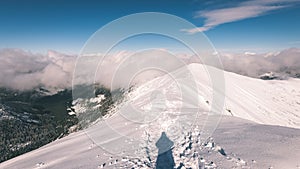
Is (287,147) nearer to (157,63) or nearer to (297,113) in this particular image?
(157,63)

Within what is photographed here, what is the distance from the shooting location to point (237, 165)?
1476 cm

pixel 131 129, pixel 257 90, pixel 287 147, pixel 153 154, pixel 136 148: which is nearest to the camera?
pixel 287 147

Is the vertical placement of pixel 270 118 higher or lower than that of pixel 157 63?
lower

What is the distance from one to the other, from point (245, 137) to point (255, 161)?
453 centimetres

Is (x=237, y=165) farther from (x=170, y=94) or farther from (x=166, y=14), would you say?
(x=170, y=94)

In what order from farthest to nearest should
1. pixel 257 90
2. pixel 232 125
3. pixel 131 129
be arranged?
1. pixel 257 90
2. pixel 131 129
3. pixel 232 125

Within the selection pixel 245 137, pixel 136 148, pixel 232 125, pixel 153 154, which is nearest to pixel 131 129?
pixel 136 148

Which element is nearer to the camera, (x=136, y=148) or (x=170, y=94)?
(x=136, y=148)

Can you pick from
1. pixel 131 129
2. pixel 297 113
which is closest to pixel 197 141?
pixel 131 129

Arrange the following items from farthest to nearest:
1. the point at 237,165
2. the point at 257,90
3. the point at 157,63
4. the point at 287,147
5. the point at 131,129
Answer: the point at 257,90 < the point at 131,129 < the point at 157,63 < the point at 287,147 < the point at 237,165

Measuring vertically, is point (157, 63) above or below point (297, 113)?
above

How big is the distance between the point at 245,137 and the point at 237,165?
5.03 m

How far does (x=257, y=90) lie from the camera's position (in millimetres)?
71250

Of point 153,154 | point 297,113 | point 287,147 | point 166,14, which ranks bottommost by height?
point 297,113
